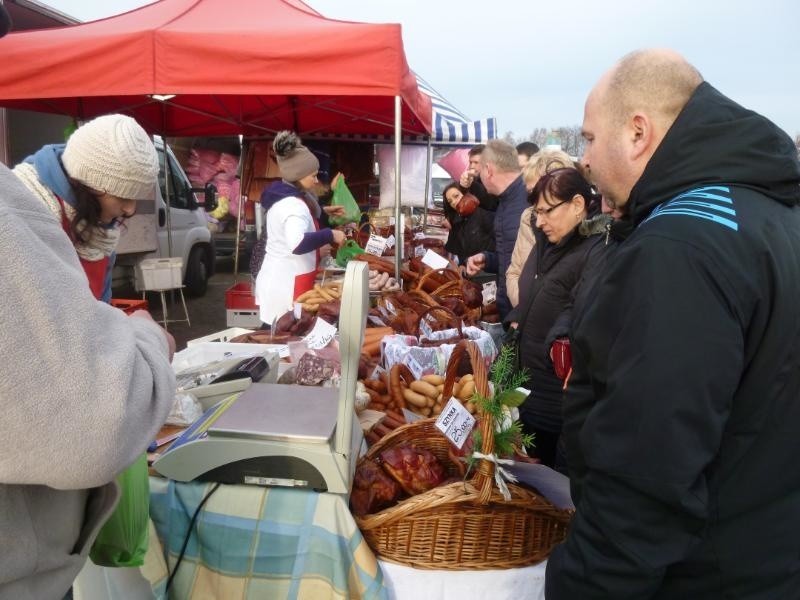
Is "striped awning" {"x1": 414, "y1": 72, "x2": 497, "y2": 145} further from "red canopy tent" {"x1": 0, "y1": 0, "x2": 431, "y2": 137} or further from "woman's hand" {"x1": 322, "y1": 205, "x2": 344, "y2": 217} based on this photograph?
"red canopy tent" {"x1": 0, "y1": 0, "x2": 431, "y2": 137}

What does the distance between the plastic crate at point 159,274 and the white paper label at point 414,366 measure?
453 cm

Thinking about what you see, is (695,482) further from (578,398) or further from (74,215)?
(74,215)

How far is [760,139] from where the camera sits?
38.8 inches

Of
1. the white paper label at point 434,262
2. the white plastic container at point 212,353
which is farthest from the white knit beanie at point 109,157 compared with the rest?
the white paper label at point 434,262

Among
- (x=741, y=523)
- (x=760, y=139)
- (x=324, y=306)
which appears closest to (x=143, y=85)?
(x=324, y=306)

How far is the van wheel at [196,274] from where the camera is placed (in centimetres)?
872

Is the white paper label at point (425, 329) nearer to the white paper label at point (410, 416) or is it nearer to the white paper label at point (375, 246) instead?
the white paper label at point (410, 416)

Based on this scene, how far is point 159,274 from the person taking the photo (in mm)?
6078

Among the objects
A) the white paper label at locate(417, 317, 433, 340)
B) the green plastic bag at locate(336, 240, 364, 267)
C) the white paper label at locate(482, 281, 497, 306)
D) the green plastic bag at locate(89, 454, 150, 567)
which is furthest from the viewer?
the green plastic bag at locate(336, 240, 364, 267)

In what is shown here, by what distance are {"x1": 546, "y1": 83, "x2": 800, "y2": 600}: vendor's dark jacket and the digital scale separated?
1.70ft

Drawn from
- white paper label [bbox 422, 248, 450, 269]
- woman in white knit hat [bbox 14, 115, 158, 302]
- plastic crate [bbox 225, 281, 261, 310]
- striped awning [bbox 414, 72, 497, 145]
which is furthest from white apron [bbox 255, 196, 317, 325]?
striped awning [bbox 414, 72, 497, 145]

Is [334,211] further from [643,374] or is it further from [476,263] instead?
[643,374]

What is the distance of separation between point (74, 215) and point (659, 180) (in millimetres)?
1976

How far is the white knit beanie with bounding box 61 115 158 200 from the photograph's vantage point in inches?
76.1
